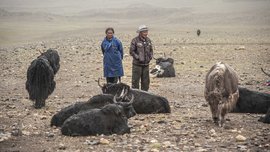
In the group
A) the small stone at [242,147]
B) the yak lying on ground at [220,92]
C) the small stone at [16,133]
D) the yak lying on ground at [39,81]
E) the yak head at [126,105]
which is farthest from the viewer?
the yak lying on ground at [39,81]

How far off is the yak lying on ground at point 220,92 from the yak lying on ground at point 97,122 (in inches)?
59.8

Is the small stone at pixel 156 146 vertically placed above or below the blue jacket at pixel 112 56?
below

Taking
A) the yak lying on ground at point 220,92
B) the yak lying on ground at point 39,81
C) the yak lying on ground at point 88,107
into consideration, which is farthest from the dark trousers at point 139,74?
the yak lying on ground at point 220,92

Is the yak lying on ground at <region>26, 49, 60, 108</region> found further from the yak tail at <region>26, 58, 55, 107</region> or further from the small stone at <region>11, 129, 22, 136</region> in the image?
the small stone at <region>11, 129, 22, 136</region>

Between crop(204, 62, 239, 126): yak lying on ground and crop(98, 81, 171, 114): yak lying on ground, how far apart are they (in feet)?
4.30

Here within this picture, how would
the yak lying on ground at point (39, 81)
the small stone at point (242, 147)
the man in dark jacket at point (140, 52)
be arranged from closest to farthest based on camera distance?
1. the small stone at point (242, 147)
2. the yak lying on ground at point (39, 81)
3. the man in dark jacket at point (140, 52)

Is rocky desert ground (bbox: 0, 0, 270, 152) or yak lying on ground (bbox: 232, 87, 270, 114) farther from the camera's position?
yak lying on ground (bbox: 232, 87, 270, 114)

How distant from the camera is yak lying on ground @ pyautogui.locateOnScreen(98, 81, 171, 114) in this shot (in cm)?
952

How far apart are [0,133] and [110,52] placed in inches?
140

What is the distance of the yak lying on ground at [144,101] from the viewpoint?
952 centimetres

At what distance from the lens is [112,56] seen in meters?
10.9

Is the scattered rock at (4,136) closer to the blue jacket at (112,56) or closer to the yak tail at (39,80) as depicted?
the yak tail at (39,80)

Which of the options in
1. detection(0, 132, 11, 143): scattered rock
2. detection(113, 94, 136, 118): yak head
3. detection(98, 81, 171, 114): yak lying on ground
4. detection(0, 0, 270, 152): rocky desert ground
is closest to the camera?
detection(0, 0, 270, 152): rocky desert ground

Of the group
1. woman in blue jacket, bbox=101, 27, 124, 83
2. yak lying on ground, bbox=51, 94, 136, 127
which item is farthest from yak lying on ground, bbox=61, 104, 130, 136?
woman in blue jacket, bbox=101, 27, 124, 83
